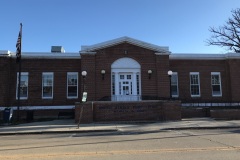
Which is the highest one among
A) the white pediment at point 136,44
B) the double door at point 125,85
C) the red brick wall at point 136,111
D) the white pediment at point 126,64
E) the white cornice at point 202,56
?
the white pediment at point 136,44

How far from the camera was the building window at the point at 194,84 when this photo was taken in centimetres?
3272


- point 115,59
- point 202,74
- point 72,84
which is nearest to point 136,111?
point 115,59

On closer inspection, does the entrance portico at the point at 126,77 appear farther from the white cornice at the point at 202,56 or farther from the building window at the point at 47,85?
the building window at the point at 47,85

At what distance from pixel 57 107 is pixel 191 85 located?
1426cm

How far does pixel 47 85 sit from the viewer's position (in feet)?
102

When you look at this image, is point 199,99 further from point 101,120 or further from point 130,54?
point 101,120

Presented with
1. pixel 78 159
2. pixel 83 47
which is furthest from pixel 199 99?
pixel 78 159

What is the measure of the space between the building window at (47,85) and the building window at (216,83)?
17.1 meters

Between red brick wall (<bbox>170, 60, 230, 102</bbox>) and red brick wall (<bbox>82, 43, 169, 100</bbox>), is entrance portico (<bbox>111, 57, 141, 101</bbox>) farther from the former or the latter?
red brick wall (<bbox>170, 60, 230, 102</bbox>)

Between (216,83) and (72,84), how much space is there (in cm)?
1548

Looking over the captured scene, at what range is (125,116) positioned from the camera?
80.7 ft

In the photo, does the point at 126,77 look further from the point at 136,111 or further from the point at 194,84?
the point at 194,84

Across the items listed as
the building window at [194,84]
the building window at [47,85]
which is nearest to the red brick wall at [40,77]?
the building window at [47,85]

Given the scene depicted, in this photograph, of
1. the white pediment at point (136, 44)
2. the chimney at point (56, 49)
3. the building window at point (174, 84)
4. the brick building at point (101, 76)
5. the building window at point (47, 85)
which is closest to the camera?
the brick building at point (101, 76)
